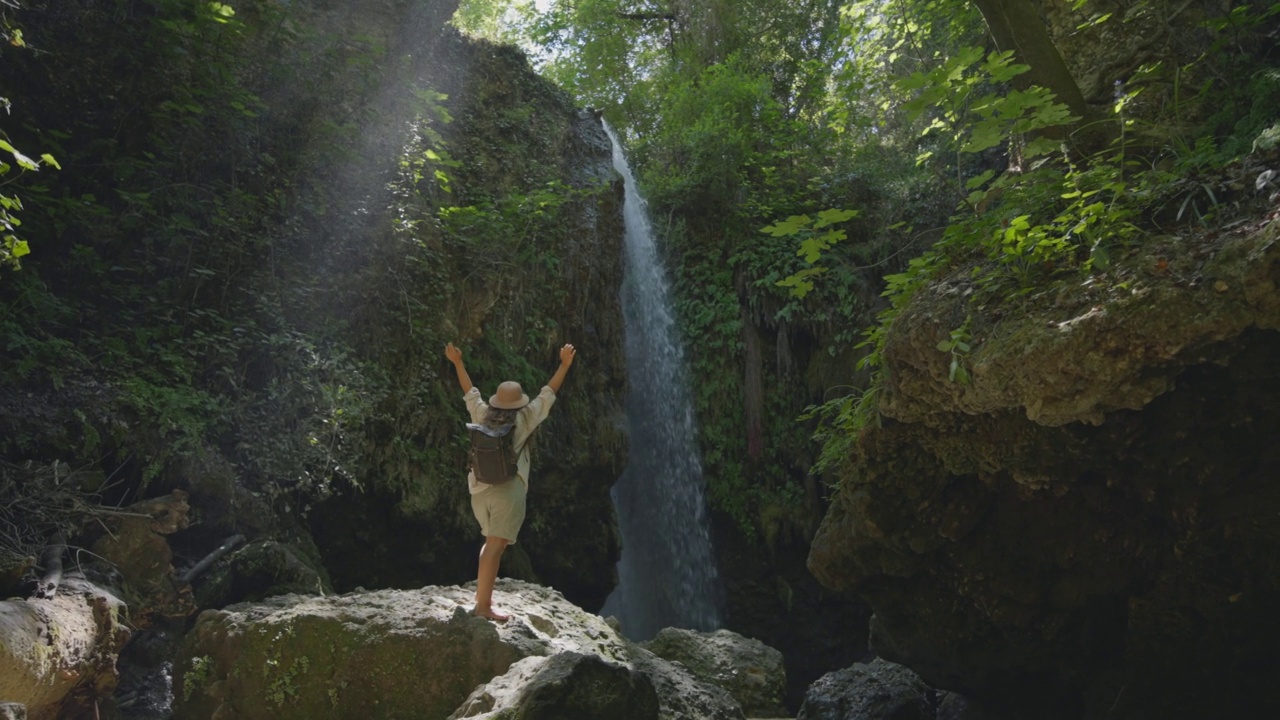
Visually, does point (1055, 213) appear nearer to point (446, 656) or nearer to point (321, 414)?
point (446, 656)

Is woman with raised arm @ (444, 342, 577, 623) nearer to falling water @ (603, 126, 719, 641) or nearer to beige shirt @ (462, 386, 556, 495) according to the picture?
beige shirt @ (462, 386, 556, 495)

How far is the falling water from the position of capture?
480 inches

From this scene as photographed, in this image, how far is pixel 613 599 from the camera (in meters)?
12.2

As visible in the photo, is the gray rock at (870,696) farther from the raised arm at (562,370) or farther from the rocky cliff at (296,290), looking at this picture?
the raised arm at (562,370)

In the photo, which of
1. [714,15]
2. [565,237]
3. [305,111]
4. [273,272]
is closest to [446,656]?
[273,272]

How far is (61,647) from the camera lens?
3936mm

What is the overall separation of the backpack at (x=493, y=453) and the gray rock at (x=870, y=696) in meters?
3.94

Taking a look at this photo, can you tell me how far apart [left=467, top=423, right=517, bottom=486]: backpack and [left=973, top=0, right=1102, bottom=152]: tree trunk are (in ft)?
12.2

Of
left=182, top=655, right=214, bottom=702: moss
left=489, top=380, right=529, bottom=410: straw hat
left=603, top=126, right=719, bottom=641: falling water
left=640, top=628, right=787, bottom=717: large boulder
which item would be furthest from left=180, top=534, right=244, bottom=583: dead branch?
left=603, top=126, right=719, bottom=641: falling water

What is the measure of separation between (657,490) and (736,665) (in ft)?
18.0

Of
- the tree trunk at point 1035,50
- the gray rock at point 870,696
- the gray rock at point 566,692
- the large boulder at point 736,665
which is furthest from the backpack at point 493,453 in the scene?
the gray rock at point 870,696

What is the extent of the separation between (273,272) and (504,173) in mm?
4191

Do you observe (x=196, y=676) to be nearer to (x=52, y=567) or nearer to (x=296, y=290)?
(x=52, y=567)

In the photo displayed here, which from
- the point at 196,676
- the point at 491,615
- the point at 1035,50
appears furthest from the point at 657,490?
the point at 1035,50
